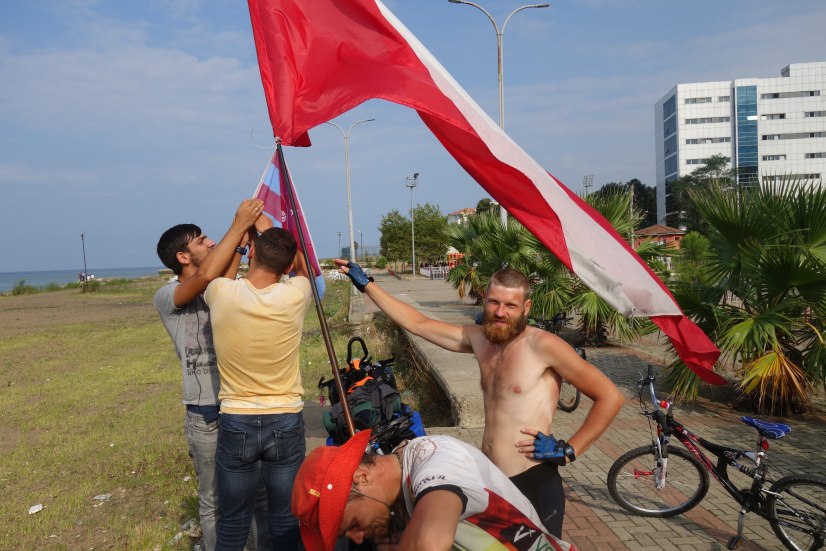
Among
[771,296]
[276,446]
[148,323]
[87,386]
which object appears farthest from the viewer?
[148,323]

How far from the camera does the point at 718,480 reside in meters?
4.25

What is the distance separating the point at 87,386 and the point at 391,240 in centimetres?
5546

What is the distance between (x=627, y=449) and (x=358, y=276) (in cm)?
408

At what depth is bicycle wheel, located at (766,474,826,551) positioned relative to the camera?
3754 millimetres

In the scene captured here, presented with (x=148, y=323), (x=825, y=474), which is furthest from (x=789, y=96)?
(x=825, y=474)

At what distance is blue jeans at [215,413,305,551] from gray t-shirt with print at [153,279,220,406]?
0.28 meters

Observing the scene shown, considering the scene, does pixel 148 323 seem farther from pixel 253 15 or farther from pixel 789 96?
pixel 789 96

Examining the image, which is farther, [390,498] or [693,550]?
[693,550]

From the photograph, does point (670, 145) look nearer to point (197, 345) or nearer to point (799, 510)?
point (799, 510)

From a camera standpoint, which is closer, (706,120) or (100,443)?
(100,443)

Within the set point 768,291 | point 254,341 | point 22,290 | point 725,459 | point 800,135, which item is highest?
point 800,135

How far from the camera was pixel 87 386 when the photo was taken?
420 inches

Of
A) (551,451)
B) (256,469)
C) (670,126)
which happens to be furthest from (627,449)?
(670,126)

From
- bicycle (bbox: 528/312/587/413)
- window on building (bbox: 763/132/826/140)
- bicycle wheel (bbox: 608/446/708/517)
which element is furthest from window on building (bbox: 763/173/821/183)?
window on building (bbox: 763/132/826/140)
